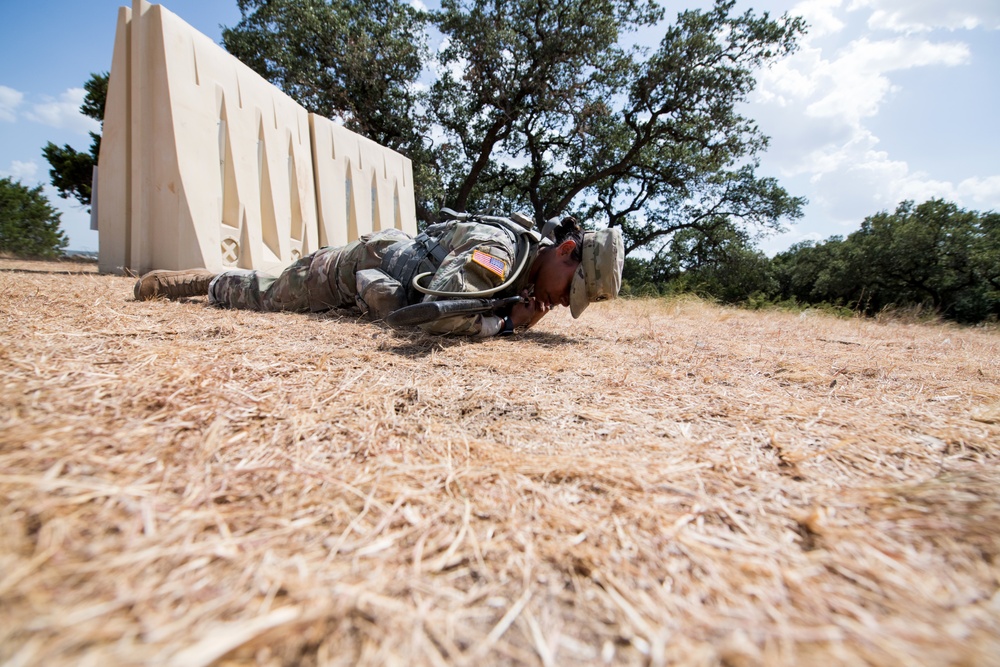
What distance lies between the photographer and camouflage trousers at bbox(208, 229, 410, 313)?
3314 millimetres

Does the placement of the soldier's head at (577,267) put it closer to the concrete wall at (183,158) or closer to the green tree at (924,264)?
the concrete wall at (183,158)

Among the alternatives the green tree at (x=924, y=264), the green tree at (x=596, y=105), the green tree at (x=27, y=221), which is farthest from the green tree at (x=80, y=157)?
the green tree at (x=924, y=264)

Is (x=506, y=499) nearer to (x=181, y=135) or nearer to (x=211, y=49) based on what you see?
(x=181, y=135)

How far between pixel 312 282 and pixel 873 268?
593 inches

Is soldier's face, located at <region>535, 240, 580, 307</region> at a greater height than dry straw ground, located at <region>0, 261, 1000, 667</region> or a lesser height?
greater

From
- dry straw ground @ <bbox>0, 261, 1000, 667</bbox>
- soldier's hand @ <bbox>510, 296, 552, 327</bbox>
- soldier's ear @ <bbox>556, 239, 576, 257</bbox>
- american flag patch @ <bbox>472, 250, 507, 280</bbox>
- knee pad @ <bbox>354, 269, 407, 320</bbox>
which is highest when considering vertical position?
soldier's ear @ <bbox>556, 239, 576, 257</bbox>

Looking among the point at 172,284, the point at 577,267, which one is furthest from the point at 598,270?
the point at 172,284

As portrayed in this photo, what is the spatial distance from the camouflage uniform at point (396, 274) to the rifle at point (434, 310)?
0.08m

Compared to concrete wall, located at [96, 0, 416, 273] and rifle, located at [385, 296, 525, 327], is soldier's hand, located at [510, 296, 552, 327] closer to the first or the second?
rifle, located at [385, 296, 525, 327]

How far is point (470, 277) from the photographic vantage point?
2598 mm

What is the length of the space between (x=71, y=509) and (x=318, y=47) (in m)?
12.6

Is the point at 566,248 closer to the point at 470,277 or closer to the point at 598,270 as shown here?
the point at 598,270

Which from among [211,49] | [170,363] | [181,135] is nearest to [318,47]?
Result: [211,49]

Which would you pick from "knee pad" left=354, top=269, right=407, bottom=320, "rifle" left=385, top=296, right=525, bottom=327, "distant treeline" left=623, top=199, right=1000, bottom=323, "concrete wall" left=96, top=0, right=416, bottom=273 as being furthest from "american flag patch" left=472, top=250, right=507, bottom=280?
"distant treeline" left=623, top=199, right=1000, bottom=323
